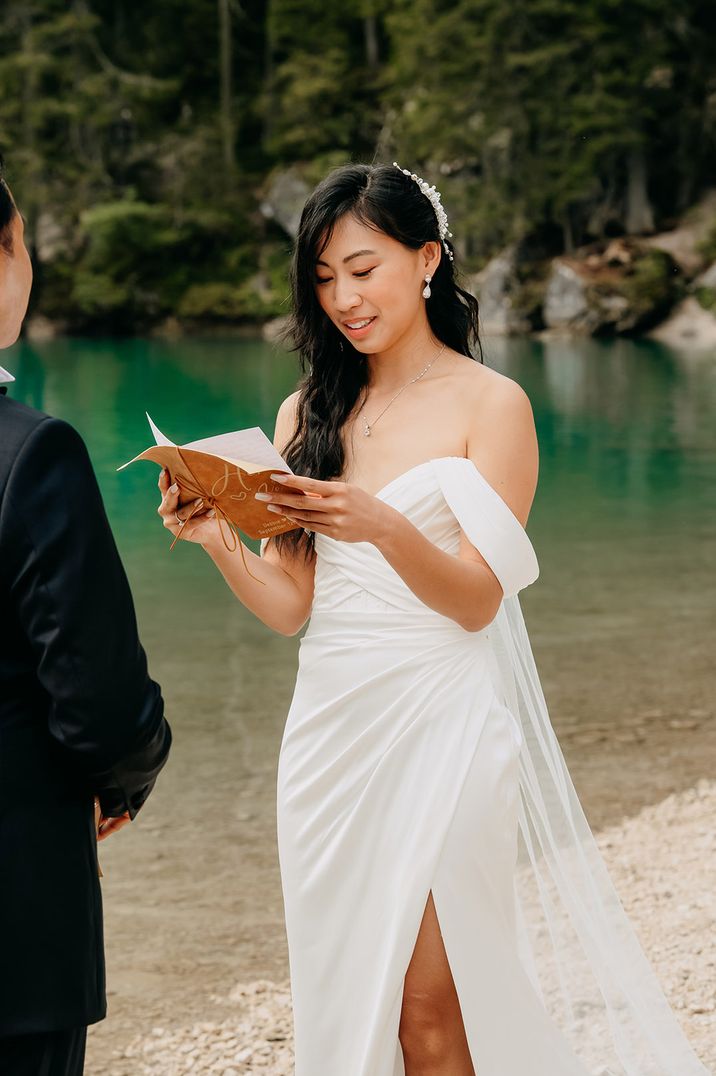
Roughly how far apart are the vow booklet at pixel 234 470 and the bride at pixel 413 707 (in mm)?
44

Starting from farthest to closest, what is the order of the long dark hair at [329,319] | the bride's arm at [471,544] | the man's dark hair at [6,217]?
the long dark hair at [329,319]
the bride's arm at [471,544]
the man's dark hair at [6,217]

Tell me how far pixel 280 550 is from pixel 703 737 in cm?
441

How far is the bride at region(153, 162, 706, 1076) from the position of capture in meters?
2.37

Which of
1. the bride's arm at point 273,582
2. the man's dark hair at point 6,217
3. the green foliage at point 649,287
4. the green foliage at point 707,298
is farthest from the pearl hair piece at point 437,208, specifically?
the green foliage at point 649,287

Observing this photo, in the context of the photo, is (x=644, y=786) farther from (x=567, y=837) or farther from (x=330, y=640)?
(x=330, y=640)

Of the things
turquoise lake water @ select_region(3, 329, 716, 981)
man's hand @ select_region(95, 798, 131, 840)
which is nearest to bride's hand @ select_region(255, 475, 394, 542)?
man's hand @ select_region(95, 798, 131, 840)

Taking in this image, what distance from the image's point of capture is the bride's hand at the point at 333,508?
221 cm

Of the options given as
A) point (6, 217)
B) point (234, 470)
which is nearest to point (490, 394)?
point (234, 470)

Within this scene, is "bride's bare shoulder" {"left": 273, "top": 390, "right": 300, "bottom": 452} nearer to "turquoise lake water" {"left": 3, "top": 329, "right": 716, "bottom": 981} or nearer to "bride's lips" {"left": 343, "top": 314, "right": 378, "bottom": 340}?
"bride's lips" {"left": 343, "top": 314, "right": 378, "bottom": 340}

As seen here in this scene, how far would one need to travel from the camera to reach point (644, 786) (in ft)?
19.3

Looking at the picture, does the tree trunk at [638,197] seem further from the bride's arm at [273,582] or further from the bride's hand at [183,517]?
the bride's hand at [183,517]

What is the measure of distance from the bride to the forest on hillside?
35678mm

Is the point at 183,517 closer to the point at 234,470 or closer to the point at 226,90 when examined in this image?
the point at 234,470

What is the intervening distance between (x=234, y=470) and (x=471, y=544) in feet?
1.68
